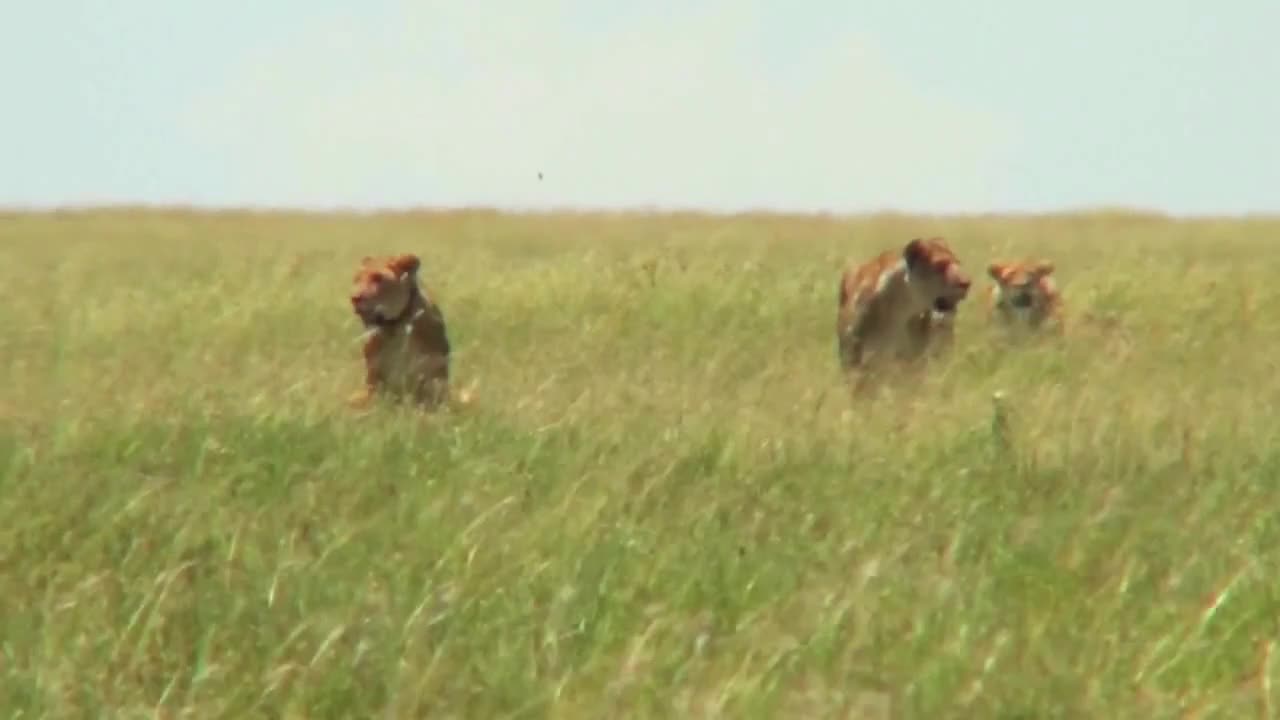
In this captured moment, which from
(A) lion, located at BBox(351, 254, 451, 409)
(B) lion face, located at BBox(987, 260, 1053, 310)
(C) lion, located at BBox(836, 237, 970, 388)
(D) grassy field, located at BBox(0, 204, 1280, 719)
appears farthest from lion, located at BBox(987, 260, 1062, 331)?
(A) lion, located at BBox(351, 254, 451, 409)

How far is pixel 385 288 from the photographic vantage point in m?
8.27

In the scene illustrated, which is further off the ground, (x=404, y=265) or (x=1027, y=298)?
(x=404, y=265)

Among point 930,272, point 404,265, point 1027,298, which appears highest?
point 404,265

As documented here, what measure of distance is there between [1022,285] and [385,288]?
5461 millimetres

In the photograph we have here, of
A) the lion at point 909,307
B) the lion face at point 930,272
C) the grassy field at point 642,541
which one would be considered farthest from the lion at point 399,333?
the lion face at point 930,272

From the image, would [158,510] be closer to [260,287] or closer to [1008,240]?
[260,287]

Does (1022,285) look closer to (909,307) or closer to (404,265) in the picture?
(909,307)

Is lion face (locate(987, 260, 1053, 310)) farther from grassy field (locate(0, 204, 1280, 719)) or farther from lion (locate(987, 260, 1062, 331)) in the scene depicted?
grassy field (locate(0, 204, 1280, 719))

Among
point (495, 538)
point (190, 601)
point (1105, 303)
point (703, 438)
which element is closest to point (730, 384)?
point (703, 438)

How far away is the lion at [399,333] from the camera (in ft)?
26.3

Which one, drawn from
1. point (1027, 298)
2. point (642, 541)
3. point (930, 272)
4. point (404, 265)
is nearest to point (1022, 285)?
point (1027, 298)

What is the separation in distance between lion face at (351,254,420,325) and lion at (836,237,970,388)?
2.43 metres

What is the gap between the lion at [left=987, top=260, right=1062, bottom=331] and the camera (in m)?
12.1

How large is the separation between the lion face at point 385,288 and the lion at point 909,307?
2.43 metres
